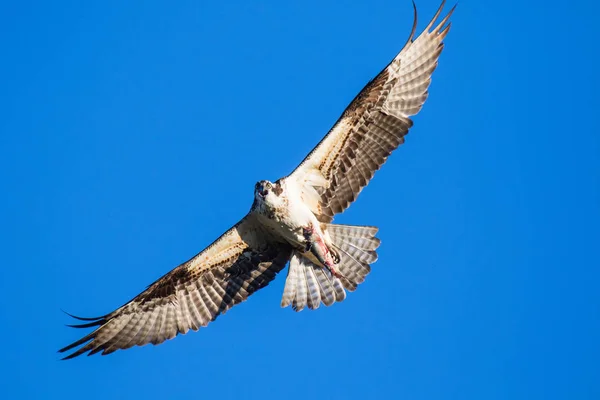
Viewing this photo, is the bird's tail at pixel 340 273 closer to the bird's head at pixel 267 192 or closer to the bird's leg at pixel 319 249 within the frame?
the bird's leg at pixel 319 249

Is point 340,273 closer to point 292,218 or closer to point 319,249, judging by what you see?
point 319,249

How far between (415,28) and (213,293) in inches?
185

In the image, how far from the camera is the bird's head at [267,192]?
37.2 ft

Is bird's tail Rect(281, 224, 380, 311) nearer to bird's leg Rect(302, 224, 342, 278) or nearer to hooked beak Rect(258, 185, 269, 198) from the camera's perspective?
bird's leg Rect(302, 224, 342, 278)

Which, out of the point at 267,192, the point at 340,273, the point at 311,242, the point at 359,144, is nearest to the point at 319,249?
the point at 311,242

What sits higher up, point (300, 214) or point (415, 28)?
point (415, 28)

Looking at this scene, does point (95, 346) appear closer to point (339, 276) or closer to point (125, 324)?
point (125, 324)

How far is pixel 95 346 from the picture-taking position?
11656 mm

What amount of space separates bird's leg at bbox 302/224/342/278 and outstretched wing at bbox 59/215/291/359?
587 millimetres

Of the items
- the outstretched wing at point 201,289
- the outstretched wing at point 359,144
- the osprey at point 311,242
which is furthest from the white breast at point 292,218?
the outstretched wing at point 201,289

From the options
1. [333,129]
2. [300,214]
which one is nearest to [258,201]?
[300,214]

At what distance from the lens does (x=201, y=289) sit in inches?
478

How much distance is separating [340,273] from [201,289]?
1990mm

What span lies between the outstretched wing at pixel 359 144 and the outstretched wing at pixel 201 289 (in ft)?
3.13
